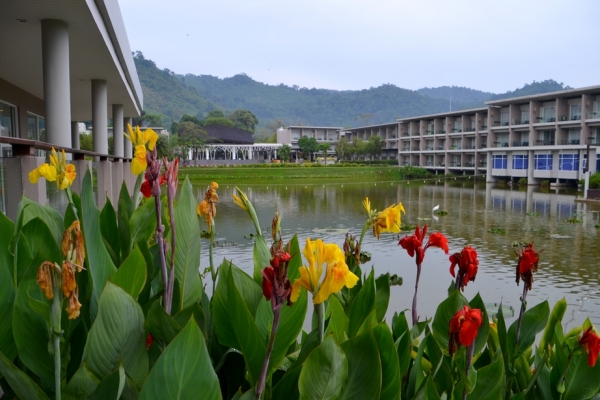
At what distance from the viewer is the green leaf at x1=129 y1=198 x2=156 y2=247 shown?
175 centimetres

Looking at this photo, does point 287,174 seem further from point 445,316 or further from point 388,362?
point 388,362

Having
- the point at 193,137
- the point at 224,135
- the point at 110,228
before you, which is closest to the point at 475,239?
the point at 110,228

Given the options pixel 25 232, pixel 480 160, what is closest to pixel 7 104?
pixel 25 232

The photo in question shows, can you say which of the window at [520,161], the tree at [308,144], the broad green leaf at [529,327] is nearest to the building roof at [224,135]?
the tree at [308,144]

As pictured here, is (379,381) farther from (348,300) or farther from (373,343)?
(348,300)

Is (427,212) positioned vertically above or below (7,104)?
below

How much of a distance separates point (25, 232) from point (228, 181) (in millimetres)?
31726

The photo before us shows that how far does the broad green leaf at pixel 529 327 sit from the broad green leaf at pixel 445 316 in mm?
308

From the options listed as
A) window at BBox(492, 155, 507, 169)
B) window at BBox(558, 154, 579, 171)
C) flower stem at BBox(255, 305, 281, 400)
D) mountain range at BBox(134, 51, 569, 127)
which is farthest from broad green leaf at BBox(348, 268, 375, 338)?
mountain range at BBox(134, 51, 569, 127)

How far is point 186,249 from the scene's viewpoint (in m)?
1.33

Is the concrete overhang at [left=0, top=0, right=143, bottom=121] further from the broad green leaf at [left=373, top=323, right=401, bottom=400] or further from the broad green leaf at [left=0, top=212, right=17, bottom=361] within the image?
the broad green leaf at [left=373, top=323, right=401, bottom=400]

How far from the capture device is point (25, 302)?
1001 mm

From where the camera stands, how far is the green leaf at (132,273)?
113cm

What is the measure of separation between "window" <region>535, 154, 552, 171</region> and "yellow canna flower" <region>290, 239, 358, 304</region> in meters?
32.0
